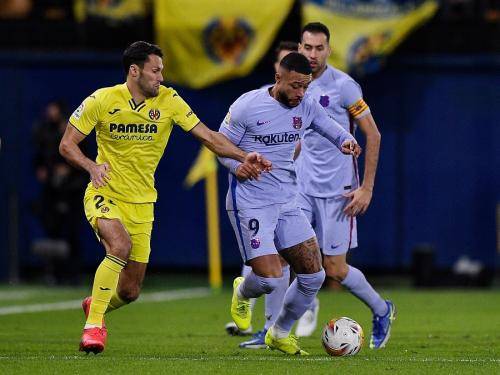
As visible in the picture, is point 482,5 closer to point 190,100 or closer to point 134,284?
point 190,100

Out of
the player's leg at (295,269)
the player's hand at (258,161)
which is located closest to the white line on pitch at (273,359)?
the player's leg at (295,269)

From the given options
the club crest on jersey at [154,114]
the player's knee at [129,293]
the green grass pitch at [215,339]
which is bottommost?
the green grass pitch at [215,339]

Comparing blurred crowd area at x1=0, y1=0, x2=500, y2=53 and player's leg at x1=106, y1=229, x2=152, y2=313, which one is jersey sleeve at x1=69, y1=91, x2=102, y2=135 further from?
blurred crowd area at x1=0, y1=0, x2=500, y2=53

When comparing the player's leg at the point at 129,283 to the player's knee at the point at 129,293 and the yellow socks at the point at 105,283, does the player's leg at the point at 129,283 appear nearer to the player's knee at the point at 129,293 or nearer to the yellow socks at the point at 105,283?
the player's knee at the point at 129,293

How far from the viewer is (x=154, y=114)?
10.5 metres

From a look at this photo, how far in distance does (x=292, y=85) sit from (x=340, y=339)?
1.85 m

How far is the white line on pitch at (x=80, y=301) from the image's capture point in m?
15.7

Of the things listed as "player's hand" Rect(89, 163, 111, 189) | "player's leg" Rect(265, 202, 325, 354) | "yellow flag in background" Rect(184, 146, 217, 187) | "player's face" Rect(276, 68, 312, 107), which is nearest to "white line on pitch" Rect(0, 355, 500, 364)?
"player's leg" Rect(265, 202, 325, 354)

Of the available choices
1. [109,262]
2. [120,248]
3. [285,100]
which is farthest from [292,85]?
[109,262]

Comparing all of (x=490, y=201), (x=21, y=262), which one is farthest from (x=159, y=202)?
(x=490, y=201)

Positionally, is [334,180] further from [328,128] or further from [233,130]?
[233,130]

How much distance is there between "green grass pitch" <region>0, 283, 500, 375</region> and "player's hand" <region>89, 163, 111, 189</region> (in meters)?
1.21

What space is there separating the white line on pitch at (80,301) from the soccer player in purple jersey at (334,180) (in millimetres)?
4882

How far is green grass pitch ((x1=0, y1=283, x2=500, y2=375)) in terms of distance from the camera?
935 centimetres
